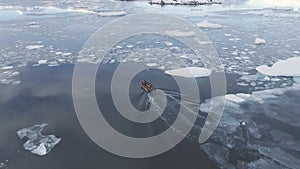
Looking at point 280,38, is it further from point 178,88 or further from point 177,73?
point 178,88

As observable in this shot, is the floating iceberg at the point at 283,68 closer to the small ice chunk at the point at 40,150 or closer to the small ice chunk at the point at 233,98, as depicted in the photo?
the small ice chunk at the point at 233,98

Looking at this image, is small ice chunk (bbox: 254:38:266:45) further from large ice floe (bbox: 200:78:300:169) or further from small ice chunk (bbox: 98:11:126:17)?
small ice chunk (bbox: 98:11:126:17)

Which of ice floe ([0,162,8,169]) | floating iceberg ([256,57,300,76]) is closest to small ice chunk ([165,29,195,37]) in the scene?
floating iceberg ([256,57,300,76])

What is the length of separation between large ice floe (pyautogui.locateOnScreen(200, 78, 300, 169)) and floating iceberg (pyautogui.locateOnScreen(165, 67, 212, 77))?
146 centimetres

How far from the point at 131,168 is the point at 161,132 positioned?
1128 millimetres

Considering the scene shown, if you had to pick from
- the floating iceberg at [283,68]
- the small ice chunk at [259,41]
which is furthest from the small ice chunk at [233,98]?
the small ice chunk at [259,41]

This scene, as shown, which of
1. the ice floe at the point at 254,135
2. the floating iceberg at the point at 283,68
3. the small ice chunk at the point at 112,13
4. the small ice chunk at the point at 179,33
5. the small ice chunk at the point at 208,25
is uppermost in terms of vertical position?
the small ice chunk at the point at 112,13

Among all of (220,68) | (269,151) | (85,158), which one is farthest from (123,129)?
(220,68)

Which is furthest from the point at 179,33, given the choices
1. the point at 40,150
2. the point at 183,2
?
the point at 183,2

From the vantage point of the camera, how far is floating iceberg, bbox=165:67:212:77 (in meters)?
8.23

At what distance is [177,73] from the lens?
8328 millimetres

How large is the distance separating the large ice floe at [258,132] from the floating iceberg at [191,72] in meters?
1.46

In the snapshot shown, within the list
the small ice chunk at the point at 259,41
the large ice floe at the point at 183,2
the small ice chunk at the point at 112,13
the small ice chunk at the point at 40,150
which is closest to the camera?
Answer: the small ice chunk at the point at 40,150

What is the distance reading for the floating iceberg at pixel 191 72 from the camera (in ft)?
27.0
